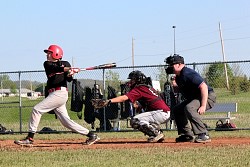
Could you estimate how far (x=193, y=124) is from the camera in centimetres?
1237

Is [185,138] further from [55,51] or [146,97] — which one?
[55,51]

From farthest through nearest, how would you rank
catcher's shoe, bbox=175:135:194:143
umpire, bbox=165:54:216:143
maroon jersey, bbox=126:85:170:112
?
catcher's shoe, bbox=175:135:194:143, maroon jersey, bbox=126:85:170:112, umpire, bbox=165:54:216:143

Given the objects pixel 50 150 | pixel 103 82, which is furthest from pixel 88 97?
pixel 50 150

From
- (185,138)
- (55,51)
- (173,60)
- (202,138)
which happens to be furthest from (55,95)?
(202,138)

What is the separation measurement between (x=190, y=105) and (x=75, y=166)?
408 centimetres

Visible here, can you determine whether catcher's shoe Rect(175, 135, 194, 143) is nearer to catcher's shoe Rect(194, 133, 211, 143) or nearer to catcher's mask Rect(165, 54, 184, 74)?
catcher's shoe Rect(194, 133, 211, 143)

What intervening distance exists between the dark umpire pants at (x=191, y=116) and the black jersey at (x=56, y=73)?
2.30 metres

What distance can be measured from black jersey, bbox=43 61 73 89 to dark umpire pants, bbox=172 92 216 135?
230cm

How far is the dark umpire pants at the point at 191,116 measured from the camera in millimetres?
12320

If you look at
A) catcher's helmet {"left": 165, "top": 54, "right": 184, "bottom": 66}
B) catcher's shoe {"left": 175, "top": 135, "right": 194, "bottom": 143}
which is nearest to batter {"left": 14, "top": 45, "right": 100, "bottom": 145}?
catcher's shoe {"left": 175, "top": 135, "right": 194, "bottom": 143}

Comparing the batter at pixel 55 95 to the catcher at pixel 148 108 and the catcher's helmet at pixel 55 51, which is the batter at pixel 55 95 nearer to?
the catcher's helmet at pixel 55 51

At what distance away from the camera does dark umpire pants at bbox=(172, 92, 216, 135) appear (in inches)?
485

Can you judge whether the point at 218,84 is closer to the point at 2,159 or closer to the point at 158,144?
the point at 158,144

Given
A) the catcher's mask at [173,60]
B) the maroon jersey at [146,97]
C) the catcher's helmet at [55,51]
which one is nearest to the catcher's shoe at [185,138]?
the maroon jersey at [146,97]
